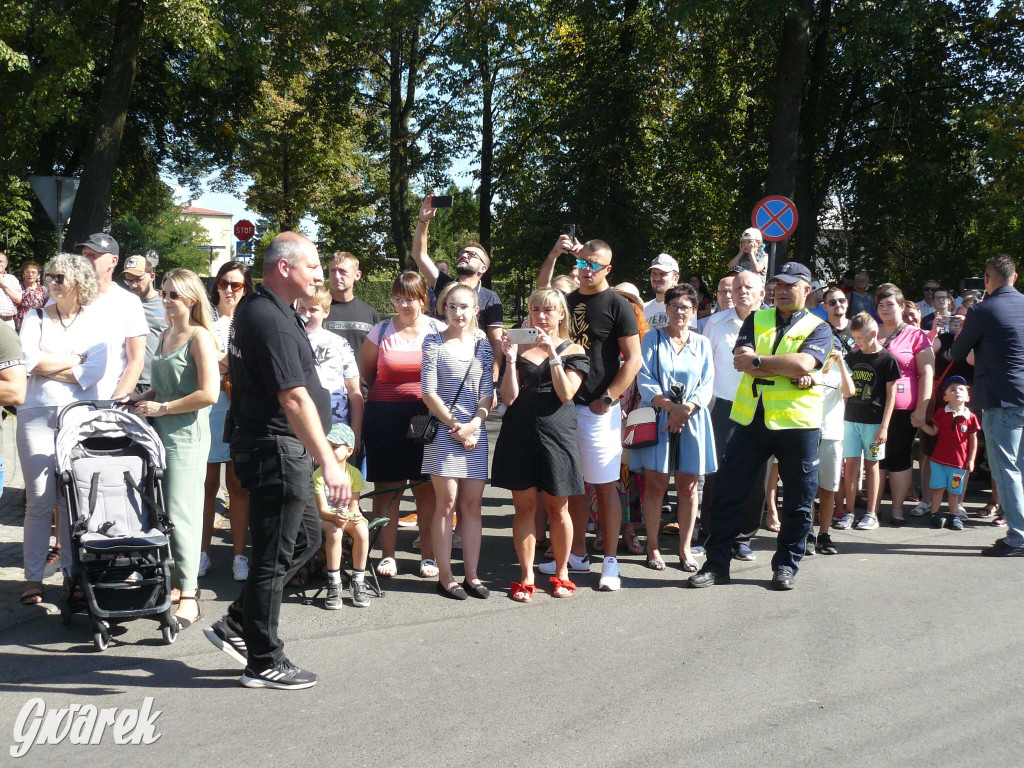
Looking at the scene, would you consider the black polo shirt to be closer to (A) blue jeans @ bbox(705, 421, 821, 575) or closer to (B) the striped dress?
(B) the striped dress

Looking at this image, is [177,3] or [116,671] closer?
[116,671]

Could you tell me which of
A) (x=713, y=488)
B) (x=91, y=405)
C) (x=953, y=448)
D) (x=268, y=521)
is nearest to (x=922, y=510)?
(x=953, y=448)

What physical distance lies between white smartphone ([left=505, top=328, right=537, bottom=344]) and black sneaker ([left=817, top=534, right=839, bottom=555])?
319 cm

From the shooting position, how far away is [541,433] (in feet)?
19.8

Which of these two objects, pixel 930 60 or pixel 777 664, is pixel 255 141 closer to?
pixel 930 60

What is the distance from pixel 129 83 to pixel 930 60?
16174 millimetres

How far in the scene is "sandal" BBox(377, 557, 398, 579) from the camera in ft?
21.4

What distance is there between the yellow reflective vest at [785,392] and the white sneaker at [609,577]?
4.54 feet

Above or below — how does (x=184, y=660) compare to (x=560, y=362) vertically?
below

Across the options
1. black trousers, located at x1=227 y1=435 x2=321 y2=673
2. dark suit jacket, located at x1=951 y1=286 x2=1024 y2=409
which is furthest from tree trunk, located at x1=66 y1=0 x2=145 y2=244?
dark suit jacket, located at x1=951 y1=286 x2=1024 y2=409

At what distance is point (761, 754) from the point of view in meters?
3.82

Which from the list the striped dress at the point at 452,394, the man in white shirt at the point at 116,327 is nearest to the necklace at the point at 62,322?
the man in white shirt at the point at 116,327

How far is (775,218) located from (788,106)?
597 centimetres

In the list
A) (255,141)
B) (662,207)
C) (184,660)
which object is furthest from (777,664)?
(255,141)
